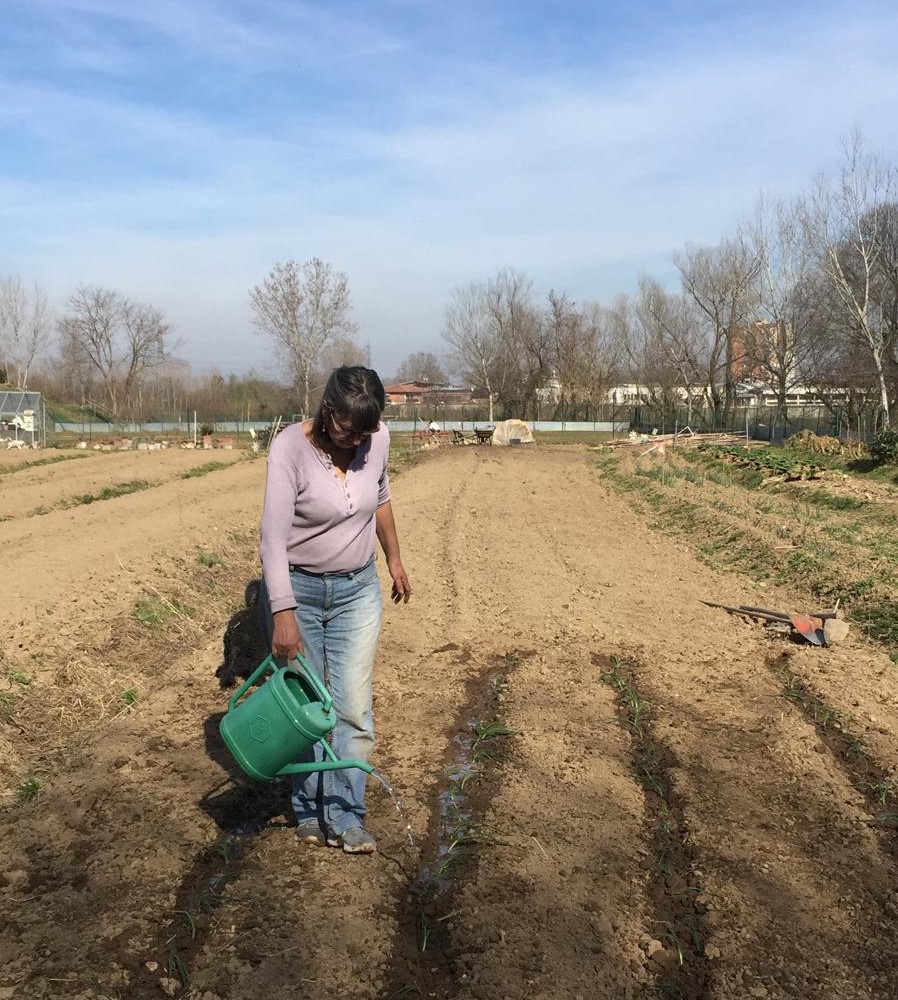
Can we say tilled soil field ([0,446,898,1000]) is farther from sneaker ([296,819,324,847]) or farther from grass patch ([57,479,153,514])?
grass patch ([57,479,153,514])

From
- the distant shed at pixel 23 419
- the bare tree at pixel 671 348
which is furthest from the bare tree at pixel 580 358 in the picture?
the distant shed at pixel 23 419

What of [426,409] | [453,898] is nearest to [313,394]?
[426,409]

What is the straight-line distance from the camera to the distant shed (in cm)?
3397

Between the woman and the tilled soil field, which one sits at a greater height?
the woman

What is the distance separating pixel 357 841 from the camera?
11.1 feet

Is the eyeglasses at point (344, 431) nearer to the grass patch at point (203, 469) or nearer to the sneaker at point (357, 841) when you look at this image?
the sneaker at point (357, 841)

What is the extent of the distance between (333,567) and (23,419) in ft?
115

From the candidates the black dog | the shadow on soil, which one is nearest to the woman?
the shadow on soil

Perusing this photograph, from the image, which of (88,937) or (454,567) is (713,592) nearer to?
→ (454,567)

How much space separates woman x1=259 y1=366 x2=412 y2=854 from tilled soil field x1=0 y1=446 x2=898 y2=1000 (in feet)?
0.77

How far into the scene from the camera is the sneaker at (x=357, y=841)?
338 centimetres

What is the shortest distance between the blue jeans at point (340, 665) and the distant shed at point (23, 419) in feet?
109

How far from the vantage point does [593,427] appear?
196 feet

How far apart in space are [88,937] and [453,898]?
3.93ft
